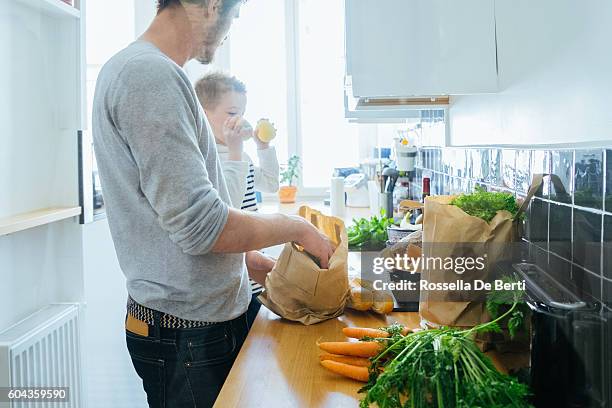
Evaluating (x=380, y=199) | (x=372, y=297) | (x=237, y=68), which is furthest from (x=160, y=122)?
(x=237, y=68)

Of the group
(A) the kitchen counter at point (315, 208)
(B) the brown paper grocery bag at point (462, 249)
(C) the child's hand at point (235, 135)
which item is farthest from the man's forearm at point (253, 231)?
(A) the kitchen counter at point (315, 208)

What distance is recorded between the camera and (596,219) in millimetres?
876

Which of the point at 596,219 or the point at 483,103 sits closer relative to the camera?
the point at 596,219

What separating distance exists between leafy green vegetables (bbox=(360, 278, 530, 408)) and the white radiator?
1163 millimetres

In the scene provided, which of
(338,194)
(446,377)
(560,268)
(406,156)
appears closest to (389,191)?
(406,156)

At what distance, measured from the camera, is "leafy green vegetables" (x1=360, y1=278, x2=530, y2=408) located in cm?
71

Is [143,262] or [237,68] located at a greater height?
[237,68]

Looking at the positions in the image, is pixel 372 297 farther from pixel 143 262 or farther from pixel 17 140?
pixel 17 140

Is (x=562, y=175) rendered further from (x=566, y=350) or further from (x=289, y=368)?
(x=289, y=368)

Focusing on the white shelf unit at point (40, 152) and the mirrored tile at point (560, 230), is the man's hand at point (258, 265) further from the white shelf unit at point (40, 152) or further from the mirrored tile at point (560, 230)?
the mirrored tile at point (560, 230)

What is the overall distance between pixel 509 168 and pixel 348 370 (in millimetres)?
643

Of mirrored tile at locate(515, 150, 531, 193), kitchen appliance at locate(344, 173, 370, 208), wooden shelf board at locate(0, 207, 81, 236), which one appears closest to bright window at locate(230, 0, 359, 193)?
kitchen appliance at locate(344, 173, 370, 208)

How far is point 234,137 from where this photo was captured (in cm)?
189

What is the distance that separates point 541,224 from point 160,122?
0.71 m
